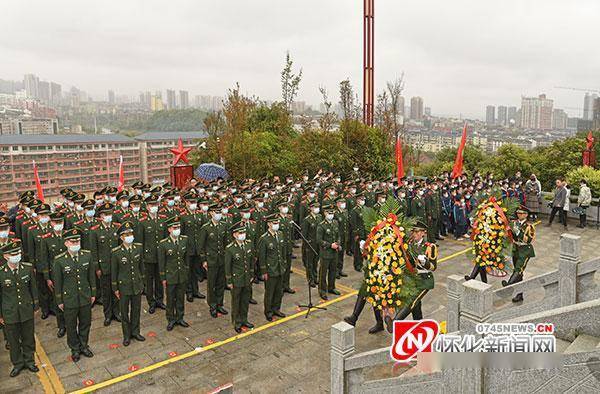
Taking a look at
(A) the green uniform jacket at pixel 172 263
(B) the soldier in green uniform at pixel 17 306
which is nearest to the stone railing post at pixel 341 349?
(A) the green uniform jacket at pixel 172 263

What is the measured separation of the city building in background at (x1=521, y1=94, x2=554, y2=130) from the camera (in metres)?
142

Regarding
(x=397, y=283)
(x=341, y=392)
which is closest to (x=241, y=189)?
(x=397, y=283)

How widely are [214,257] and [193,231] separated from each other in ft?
4.53

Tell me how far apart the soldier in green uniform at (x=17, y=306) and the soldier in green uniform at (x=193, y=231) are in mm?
3360

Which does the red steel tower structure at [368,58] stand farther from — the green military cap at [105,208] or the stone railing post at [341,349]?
the stone railing post at [341,349]

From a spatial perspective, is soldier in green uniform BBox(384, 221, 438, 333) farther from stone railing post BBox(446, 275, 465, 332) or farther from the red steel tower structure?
the red steel tower structure

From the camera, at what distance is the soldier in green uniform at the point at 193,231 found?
33.3ft

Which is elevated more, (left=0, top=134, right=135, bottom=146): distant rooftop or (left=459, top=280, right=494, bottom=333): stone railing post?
(left=0, top=134, right=135, bottom=146): distant rooftop

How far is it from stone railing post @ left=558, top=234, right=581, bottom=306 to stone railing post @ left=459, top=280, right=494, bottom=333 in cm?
317

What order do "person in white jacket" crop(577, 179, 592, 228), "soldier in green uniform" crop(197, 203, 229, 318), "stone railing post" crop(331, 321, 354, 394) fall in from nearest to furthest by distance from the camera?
"stone railing post" crop(331, 321, 354, 394) < "soldier in green uniform" crop(197, 203, 229, 318) < "person in white jacket" crop(577, 179, 592, 228)

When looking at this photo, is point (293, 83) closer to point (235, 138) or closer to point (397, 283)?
point (235, 138)

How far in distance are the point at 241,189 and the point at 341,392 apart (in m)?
8.63

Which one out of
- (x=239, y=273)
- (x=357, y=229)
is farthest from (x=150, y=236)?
(x=357, y=229)

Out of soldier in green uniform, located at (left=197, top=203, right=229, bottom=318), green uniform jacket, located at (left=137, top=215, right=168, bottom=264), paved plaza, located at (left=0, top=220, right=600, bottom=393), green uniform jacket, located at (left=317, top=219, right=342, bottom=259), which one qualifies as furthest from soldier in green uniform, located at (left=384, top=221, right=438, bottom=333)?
green uniform jacket, located at (left=137, top=215, right=168, bottom=264)
